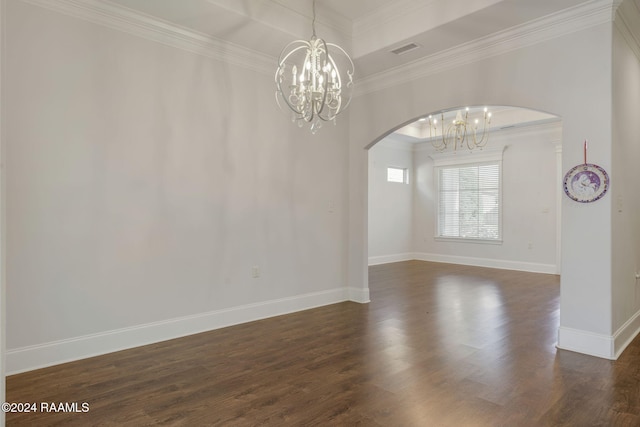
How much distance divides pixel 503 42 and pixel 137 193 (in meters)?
3.95

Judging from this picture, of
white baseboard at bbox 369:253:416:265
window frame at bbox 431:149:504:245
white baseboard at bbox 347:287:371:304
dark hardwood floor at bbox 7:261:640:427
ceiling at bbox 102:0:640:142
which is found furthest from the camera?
white baseboard at bbox 369:253:416:265

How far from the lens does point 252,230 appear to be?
4285 millimetres

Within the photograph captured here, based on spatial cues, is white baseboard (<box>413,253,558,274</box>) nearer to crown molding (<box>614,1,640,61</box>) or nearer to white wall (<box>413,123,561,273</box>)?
white wall (<box>413,123,561,273</box>)

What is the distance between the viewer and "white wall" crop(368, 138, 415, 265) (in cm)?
892

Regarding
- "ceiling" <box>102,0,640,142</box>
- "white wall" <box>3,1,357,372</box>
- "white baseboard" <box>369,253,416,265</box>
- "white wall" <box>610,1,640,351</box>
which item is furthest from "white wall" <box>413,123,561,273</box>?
"white wall" <box>3,1,357,372</box>

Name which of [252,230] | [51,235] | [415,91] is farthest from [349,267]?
[51,235]

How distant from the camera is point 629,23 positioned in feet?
11.2

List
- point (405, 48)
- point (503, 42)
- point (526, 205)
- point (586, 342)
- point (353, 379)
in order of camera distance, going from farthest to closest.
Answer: point (526, 205) < point (405, 48) < point (503, 42) < point (586, 342) < point (353, 379)

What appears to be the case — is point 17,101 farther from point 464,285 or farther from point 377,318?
point 464,285

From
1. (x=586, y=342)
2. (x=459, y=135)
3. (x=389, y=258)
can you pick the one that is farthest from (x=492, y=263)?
(x=586, y=342)

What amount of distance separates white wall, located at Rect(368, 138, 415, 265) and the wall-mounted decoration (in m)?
5.57

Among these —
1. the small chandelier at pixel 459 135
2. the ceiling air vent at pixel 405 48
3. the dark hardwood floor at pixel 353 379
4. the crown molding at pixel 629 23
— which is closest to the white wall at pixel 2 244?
the dark hardwood floor at pixel 353 379

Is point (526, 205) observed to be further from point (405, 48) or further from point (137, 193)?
point (137, 193)

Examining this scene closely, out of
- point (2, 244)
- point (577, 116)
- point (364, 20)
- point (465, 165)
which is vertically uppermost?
point (364, 20)
